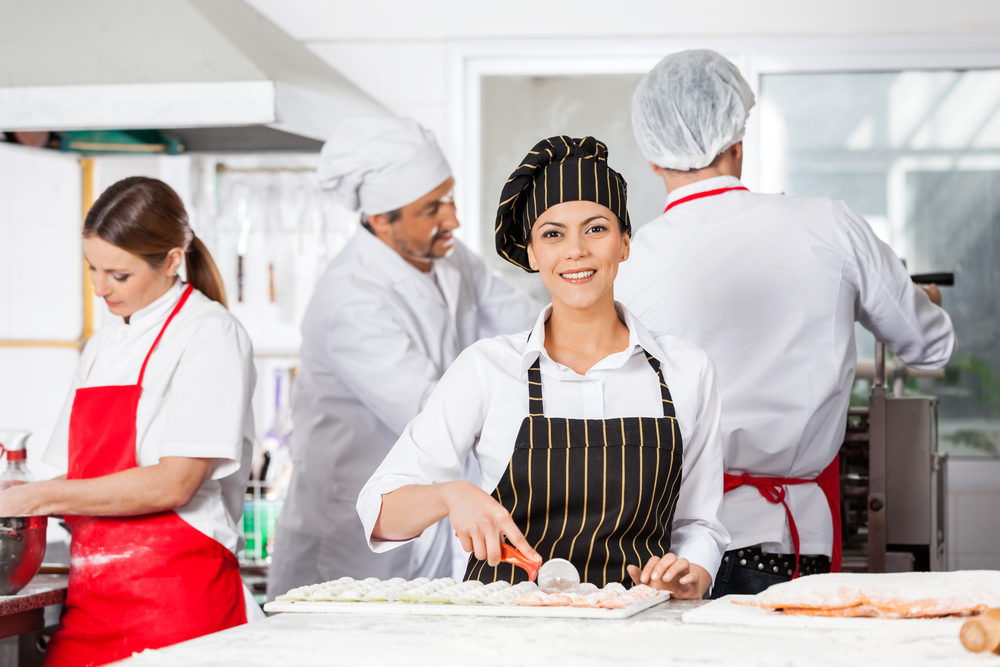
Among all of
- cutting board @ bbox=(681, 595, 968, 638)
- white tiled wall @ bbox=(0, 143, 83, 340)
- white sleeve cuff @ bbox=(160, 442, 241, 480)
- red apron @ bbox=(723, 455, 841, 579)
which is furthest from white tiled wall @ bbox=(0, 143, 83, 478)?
cutting board @ bbox=(681, 595, 968, 638)

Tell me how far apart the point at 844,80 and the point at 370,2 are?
61.0 inches

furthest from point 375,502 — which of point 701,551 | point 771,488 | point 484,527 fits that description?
point 771,488

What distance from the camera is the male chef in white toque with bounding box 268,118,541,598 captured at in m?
2.30

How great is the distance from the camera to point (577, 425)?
1.38 m

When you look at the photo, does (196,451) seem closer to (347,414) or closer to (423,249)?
(347,414)

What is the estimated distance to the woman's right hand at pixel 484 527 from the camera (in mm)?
1204

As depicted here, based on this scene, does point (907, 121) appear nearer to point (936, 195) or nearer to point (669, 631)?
point (936, 195)

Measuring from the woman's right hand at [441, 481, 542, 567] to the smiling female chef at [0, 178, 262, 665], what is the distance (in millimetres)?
651

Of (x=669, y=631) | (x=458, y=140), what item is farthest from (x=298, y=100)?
(x=669, y=631)

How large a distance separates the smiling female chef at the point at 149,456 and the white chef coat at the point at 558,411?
47 cm

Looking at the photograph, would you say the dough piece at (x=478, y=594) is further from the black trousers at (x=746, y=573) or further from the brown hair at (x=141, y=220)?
the brown hair at (x=141, y=220)

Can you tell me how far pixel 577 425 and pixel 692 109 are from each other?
2.21 ft

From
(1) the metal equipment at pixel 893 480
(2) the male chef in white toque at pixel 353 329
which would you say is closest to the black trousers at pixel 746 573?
(1) the metal equipment at pixel 893 480

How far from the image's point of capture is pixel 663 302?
1773mm
